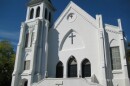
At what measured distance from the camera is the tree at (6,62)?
29.3 m

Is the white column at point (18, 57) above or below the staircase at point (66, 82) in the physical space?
above

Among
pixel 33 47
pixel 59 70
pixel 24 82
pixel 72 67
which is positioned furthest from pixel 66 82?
pixel 33 47

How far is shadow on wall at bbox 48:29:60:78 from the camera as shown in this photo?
23.8m

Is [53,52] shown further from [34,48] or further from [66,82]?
[66,82]

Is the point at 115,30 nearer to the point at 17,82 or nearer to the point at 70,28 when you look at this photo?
the point at 70,28

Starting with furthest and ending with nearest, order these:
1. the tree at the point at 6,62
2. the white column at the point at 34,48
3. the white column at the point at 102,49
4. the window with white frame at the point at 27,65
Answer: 1. the tree at the point at 6,62
2. the window with white frame at the point at 27,65
3. the white column at the point at 34,48
4. the white column at the point at 102,49

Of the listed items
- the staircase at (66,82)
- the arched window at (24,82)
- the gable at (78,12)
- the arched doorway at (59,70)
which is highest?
the gable at (78,12)

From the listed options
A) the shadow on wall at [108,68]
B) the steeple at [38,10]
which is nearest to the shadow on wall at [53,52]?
the steeple at [38,10]

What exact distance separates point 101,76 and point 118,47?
4449 mm

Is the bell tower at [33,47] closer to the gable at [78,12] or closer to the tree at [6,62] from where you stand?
the gable at [78,12]

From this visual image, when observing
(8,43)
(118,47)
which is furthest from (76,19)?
(8,43)

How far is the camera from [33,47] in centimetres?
2370

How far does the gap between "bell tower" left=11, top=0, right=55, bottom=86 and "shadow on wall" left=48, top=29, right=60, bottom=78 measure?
0.96 m

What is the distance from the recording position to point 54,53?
2462 centimetres
